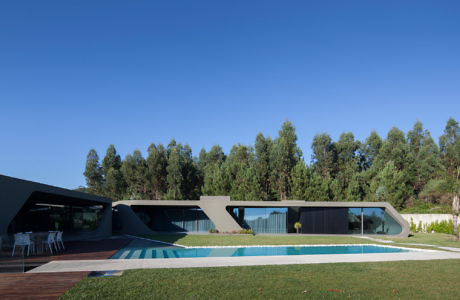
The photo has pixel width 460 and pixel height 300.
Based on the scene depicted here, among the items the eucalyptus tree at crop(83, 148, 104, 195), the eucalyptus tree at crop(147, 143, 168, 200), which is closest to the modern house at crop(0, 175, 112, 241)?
the eucalyptus tree at crop(147, 143, 168, 200)

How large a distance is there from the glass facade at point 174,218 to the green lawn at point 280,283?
14.1 metres

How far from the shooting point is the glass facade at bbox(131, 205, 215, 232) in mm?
22547

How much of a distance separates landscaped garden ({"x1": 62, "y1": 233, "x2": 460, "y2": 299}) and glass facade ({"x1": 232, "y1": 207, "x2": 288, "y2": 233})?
13.3 m

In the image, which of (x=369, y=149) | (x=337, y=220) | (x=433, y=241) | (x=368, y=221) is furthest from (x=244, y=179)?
(x=433, y=241)

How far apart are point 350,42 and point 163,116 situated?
49.5 feet

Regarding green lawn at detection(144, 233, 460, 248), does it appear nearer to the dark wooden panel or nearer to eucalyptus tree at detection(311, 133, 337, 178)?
the dark wooden panel

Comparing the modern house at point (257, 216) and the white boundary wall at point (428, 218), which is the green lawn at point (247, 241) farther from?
the white boundary wall at point (428, 218)

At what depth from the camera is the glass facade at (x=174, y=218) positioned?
74.0ft

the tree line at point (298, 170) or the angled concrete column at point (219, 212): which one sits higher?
the tree line at point (298, 170)

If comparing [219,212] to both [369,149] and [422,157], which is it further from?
[422,157]

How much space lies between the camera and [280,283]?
6.85 m

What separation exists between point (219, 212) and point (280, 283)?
14.4 metres

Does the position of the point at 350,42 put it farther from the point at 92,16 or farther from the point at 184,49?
the point at 92,16

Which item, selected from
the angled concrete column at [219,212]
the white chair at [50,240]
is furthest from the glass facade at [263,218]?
the white chair at [50,240]
